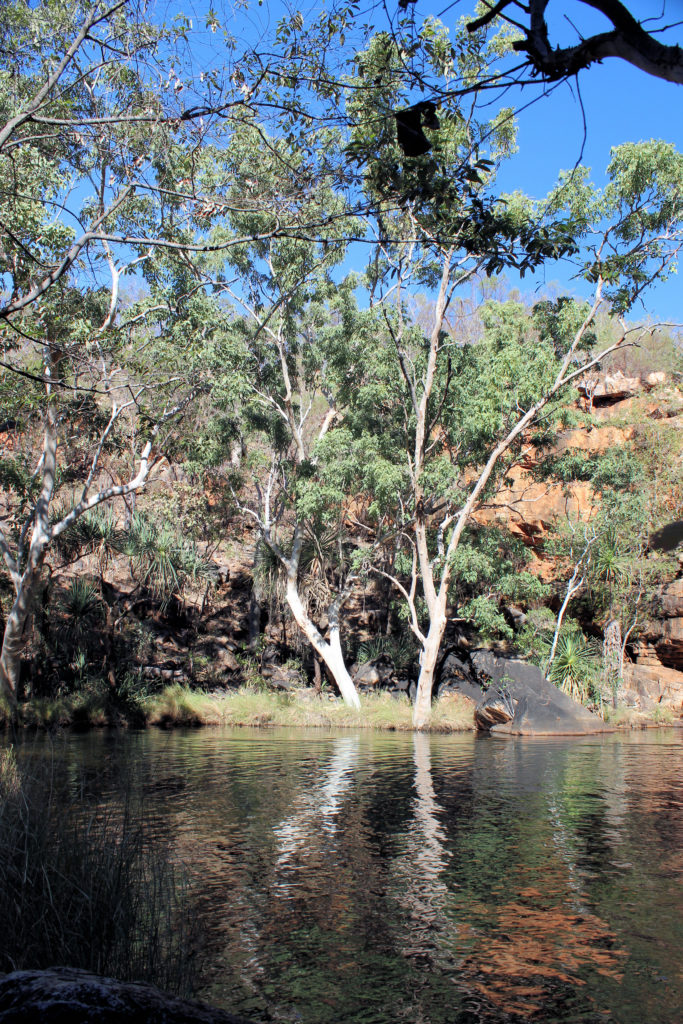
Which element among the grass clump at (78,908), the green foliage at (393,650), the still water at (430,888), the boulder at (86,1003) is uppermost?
the green foliage at (393,650)

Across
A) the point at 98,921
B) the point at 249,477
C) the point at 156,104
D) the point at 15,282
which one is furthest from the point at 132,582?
the point at 98,921

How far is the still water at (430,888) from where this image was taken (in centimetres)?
469

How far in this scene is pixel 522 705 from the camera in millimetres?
22703

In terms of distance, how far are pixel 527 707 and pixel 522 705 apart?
0.19 metres

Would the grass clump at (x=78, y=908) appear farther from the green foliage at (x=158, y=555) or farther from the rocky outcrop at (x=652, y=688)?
the rocky outcrop at (x=652, y=688)

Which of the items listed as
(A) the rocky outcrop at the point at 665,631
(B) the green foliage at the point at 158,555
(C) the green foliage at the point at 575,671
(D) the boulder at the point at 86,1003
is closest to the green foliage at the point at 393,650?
(C) the green foliage at the point at 575,671

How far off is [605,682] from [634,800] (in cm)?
1453

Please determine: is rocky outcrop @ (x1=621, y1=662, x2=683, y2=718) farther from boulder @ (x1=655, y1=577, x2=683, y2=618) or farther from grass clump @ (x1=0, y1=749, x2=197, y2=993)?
grass clump @ (x1=0, y1=749, x2=197, y2=993)

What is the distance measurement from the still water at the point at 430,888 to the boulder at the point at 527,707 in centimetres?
751

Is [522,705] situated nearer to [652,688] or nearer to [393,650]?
[652,688]

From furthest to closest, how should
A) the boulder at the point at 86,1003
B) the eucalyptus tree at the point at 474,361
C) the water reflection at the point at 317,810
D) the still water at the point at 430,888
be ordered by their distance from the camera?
the eucalyptus tree at the point at 474,361
the water reflection at the point at 317,810
the still water at the point at 430,888
the boulder at the point at 86,1003

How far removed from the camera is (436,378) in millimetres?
25312

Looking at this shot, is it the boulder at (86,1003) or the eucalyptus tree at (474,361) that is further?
the eucalyptus tree at (474,361)

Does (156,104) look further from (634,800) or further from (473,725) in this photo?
(473,725)
